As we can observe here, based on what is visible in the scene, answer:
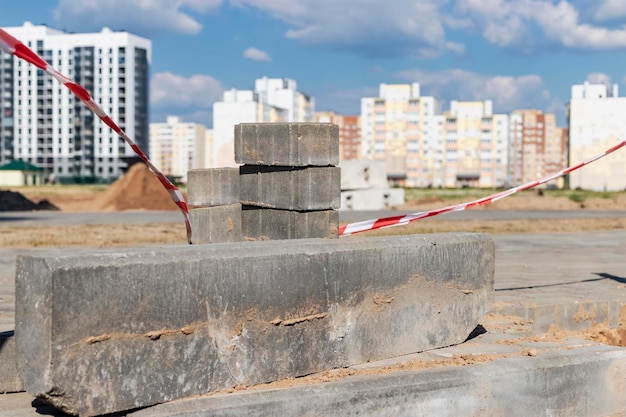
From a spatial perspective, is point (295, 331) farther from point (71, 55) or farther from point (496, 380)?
point (71, 55)

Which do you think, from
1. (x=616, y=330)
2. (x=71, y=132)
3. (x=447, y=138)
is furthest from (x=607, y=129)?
(x=616, y=330)

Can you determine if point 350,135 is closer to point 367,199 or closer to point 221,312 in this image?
point 367,199

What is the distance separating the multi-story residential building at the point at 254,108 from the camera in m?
146

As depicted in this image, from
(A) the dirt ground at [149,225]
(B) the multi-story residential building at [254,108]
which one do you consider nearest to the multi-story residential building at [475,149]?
(B) the multi-story residential building at [254,108]

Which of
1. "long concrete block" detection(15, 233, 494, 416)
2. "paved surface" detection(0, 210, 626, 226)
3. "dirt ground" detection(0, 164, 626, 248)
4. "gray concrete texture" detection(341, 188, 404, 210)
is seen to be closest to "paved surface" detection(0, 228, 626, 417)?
"long concrete block" detection(15, 233, 494, 416)

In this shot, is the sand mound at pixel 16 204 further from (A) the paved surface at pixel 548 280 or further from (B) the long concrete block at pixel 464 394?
(B) the long concrete block at pixel 464 394

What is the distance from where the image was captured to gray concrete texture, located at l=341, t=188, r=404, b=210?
41.6 metres

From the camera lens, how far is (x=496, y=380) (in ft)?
16.2

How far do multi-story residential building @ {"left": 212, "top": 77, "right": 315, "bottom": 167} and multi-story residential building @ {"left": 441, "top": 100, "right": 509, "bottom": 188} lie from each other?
33066 mm

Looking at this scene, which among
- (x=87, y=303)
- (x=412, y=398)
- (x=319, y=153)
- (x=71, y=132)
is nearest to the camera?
(x=87, y=303)

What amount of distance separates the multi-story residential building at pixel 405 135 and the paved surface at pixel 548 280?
137m

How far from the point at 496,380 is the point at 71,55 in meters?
154

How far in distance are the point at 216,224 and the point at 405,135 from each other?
14821cm

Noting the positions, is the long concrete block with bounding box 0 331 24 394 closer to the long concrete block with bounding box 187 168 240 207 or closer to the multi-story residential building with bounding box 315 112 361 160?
the long concrete block with bounding box 187 168 240 207
